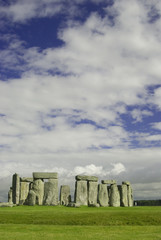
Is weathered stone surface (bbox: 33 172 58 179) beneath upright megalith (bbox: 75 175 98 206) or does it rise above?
above

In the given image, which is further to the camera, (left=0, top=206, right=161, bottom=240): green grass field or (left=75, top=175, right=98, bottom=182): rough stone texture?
(left=75, top=175, right=98, bottom=182): rough stone texture

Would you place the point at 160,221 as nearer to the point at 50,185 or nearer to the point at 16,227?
the point at 16,227

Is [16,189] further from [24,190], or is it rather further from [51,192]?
[51,192]

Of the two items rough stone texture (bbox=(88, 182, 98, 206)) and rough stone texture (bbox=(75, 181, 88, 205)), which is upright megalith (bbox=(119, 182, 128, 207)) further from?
rough stone texture (bbox=(75, 181, 88, 205))

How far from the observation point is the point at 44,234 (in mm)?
15047

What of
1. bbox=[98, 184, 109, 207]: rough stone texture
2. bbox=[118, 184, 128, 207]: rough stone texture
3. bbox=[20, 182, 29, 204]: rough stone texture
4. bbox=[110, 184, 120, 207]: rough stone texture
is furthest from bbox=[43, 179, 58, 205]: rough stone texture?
bbox=[118, 184, 128, 207]: rough stone texture

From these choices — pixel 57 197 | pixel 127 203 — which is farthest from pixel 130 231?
pixel 127 203

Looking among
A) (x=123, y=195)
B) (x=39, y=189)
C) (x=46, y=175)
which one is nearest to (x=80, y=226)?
(x=39, y=189)

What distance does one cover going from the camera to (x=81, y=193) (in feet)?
102

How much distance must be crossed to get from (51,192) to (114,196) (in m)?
6.73

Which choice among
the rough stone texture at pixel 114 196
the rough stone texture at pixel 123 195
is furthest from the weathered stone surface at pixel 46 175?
the rough stone texture at pixel 123 195

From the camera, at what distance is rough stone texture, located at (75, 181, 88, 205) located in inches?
1212

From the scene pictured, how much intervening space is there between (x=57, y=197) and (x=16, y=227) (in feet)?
42.5

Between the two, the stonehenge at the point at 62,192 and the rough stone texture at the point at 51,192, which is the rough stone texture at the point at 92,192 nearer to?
the stonehenge at the point at 62,192
